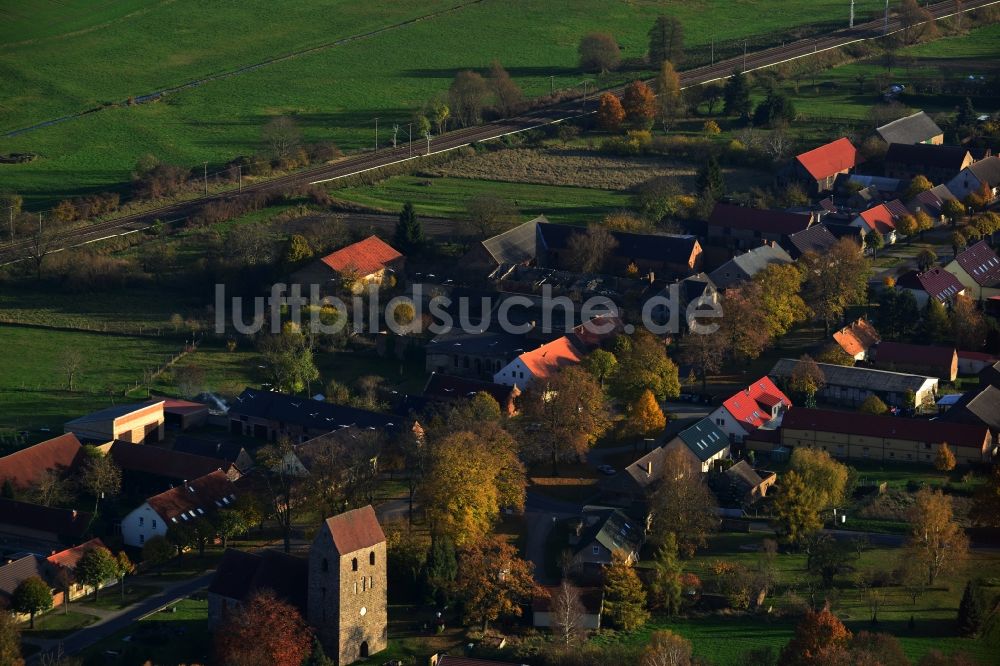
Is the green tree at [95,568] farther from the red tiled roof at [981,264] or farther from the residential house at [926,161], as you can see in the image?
the residential house at [926,161]

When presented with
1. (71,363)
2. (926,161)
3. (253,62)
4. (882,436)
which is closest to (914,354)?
(882,436)

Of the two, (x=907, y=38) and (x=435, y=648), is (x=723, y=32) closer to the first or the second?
(x=907, y=38)

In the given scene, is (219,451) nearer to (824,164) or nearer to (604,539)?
(604,539)

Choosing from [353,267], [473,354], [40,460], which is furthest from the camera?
[353,267]

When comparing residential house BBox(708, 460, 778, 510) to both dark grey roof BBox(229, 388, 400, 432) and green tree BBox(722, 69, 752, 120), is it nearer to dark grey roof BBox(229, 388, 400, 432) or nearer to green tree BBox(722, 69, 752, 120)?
dark grey roof BBox(229, 388, 400, 432)

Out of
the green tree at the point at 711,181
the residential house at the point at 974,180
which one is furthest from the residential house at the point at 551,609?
the residential house at the point at 974,180

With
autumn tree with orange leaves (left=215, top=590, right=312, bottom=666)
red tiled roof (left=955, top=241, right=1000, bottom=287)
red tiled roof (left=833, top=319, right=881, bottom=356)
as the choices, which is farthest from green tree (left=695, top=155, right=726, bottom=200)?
autumn tree with orange leaves (left=215, top=590, right=312, bottom=666)

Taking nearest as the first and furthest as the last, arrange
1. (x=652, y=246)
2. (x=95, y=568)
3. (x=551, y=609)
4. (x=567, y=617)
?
(x=567, y=617)
(x=551, y=609)
(x=95, y=568)
(x=652, y=246)
